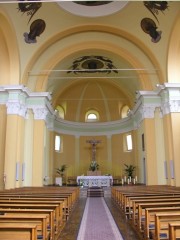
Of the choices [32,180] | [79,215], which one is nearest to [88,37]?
[32,180]

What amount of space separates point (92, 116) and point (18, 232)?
21754 mm

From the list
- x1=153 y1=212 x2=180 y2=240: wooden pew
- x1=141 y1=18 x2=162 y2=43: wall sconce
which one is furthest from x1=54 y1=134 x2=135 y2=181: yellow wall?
x1=153 y1=212 x2=180 y2=240: wooden pew

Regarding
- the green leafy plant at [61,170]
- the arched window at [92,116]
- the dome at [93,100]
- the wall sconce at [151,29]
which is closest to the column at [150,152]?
the wall sconce at [151,29]

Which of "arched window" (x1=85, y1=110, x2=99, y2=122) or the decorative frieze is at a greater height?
"arched window" (x1=85, y1=110, x2=99, y2=122)

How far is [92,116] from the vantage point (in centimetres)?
2517

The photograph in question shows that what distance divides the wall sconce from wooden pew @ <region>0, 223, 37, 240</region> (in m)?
13.5

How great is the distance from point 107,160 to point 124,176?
90.6 inches

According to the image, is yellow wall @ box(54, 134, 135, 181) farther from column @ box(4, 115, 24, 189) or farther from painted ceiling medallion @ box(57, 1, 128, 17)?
painted ceiling medallion @ box(57, 1, 128, 17)

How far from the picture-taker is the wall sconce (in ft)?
47.9

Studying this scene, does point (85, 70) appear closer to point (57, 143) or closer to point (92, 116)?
point (57, 143)

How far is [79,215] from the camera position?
902cm

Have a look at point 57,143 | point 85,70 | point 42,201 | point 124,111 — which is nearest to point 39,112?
point 85,70

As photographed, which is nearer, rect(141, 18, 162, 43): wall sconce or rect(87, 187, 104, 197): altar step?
rect(141, 18, 162, 43): wall sconce

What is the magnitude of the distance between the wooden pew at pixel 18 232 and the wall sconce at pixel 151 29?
530 inches
